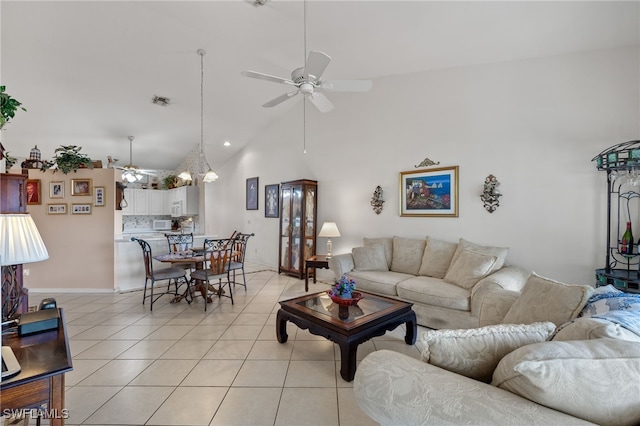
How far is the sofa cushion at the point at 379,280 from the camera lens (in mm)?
3484

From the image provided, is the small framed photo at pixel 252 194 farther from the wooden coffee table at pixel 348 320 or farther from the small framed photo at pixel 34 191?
the wooden coffee table at pixel 348 320

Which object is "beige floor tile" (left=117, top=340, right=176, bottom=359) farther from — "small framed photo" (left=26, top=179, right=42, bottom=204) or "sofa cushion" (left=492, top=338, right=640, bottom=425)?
"small framed photo" (left=26, top=179, right=42, bottom=204)

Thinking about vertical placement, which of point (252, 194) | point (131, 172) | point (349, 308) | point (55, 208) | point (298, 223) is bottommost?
point (349, 308)

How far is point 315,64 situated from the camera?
2.34 meters

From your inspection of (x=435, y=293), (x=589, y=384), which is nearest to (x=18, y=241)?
(x=589, y=384)

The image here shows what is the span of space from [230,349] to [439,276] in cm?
261

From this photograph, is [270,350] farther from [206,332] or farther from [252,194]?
[252,194]

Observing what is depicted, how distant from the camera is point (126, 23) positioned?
10.8 ft

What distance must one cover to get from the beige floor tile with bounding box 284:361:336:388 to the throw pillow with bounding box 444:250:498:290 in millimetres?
1719

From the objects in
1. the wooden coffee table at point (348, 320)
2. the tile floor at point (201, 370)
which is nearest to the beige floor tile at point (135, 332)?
the tile floor at point (201, 370)

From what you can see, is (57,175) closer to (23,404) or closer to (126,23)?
(126,23)

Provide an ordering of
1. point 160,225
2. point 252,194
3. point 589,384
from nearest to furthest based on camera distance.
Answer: point 589,384, point 252,194, point 160,225

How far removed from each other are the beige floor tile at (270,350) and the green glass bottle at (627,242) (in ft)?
11.1

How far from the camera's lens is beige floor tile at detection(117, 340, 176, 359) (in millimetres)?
2562
